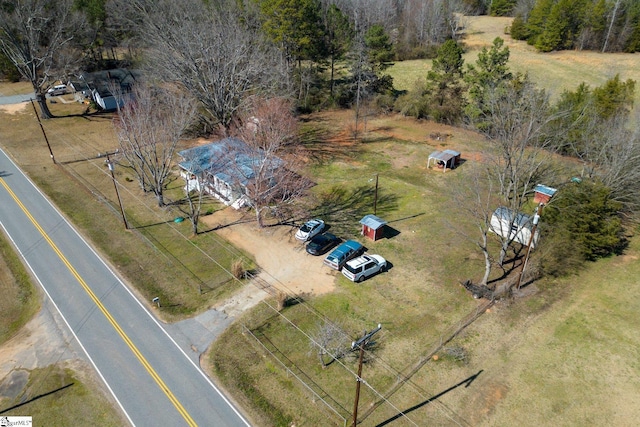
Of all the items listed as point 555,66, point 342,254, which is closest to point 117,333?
point 342,254

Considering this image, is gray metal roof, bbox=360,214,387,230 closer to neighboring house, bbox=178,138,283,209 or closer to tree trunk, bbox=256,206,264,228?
tree trunk, bbox=256,206,264,228

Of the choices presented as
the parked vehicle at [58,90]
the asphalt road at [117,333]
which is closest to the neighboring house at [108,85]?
the parked vehicle at [58,90]

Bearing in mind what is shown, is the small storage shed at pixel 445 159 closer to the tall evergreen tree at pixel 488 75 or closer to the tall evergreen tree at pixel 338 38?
the tall evergreen tree at pixel 488 75

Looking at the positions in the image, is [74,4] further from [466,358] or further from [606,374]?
[606,374]

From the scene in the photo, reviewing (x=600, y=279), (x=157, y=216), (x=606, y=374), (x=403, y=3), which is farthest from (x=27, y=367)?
(x=403, y=3)

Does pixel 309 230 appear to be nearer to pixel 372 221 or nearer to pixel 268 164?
pixel 372 221

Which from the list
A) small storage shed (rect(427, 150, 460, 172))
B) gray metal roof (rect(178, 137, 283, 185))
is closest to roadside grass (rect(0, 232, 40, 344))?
gray metal roof (rect(178, 137, 283, 185))
